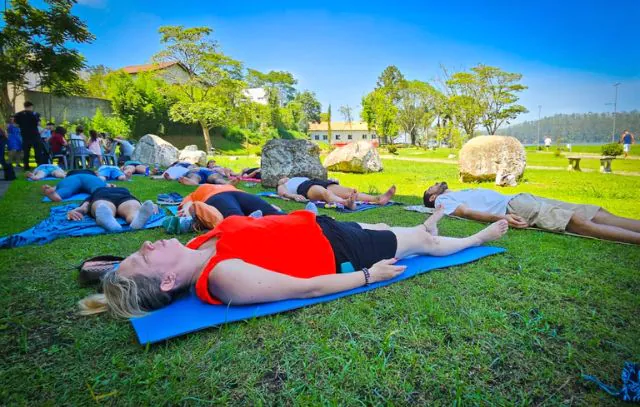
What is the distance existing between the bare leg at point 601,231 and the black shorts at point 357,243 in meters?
2.80

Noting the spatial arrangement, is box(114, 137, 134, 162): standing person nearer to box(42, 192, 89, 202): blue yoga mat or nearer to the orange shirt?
box(42, 192, 89, 202): blue yoga mat

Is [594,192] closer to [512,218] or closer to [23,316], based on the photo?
[512,218]

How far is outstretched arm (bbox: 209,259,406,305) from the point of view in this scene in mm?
2145

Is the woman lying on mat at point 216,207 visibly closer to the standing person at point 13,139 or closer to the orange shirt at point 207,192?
the orange shirt at point 207,192

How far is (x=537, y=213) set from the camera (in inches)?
177

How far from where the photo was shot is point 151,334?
2.01 metres

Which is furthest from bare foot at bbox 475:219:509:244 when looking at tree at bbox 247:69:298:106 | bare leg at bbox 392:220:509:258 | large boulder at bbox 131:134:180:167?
tree at bbox 247:69:298:106

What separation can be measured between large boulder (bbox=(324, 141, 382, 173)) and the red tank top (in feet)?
33.7

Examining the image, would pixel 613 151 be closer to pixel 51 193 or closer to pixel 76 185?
A: pixel 76 185

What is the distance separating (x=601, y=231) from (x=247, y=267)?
4.17 meters

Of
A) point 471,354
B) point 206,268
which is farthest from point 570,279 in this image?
point 206,268

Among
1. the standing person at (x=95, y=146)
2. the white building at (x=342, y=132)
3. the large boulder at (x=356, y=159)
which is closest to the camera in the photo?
the standing person at (x=95, y=146)

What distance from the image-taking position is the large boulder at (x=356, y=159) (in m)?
12.7

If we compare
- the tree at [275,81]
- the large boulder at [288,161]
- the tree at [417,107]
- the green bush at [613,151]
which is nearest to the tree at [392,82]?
the tree at [417,107]
